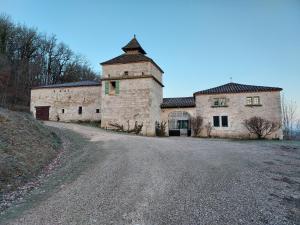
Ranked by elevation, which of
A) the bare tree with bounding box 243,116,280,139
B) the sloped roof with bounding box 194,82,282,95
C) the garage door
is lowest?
the bare tree with bounding box 243,116,280,139

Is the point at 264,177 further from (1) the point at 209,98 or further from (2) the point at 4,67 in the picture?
(2) the point at 4,67

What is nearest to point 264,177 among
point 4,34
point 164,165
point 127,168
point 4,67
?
point 164,165

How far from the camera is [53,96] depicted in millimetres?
30891

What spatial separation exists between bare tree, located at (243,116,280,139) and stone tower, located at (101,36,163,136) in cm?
895

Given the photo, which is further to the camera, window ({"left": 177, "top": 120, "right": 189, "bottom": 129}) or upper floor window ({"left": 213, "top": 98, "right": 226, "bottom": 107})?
window ({"left": 177, "top": 120, "right": 189, "bottom": 129})

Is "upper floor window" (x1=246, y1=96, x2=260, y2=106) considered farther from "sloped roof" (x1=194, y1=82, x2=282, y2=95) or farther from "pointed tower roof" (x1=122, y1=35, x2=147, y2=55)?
"pointed tower roof" (x1=122, y1=35, x2=147, y2=55)

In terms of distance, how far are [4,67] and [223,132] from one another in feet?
106

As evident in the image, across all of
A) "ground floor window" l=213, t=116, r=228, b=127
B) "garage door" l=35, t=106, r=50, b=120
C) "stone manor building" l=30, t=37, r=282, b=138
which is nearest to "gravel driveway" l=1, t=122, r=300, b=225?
"stone manor building" l=30, t=37, r=282, b=138

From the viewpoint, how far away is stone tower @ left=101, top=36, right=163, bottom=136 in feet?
81.5

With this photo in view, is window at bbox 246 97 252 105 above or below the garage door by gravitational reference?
above

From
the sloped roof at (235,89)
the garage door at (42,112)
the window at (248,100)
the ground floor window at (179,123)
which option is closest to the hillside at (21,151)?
the ground floor window at (179,123)

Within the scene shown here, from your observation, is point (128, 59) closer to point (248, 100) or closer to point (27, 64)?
point (248, 100)

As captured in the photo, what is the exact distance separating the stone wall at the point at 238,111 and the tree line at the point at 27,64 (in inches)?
983

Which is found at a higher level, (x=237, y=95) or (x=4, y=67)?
(x=4, y=67)
